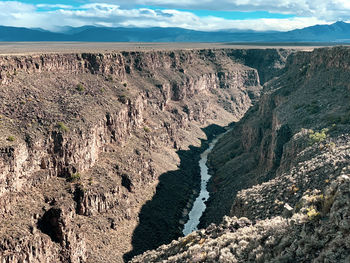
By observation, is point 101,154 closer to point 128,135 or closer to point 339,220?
point 128,135

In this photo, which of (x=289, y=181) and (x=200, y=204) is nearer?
(x=289, y=181)

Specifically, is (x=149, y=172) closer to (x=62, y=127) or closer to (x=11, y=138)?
(x=62, y=127)

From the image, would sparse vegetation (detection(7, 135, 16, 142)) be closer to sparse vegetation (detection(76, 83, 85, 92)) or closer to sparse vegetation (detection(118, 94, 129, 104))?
sparse vegetation (detection(76, 83, 85, 92))

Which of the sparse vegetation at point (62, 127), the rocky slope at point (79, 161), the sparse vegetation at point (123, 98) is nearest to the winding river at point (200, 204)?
the rocky slope at point (79, 161)

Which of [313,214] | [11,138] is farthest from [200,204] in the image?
[313,214]

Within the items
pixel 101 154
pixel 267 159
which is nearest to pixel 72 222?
pixel 101 154

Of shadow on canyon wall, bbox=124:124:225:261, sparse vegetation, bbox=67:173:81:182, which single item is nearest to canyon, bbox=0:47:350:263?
sparse vegetation, bbox=67:173:81:182

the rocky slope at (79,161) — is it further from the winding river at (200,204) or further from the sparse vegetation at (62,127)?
the winding river at (200,204)
